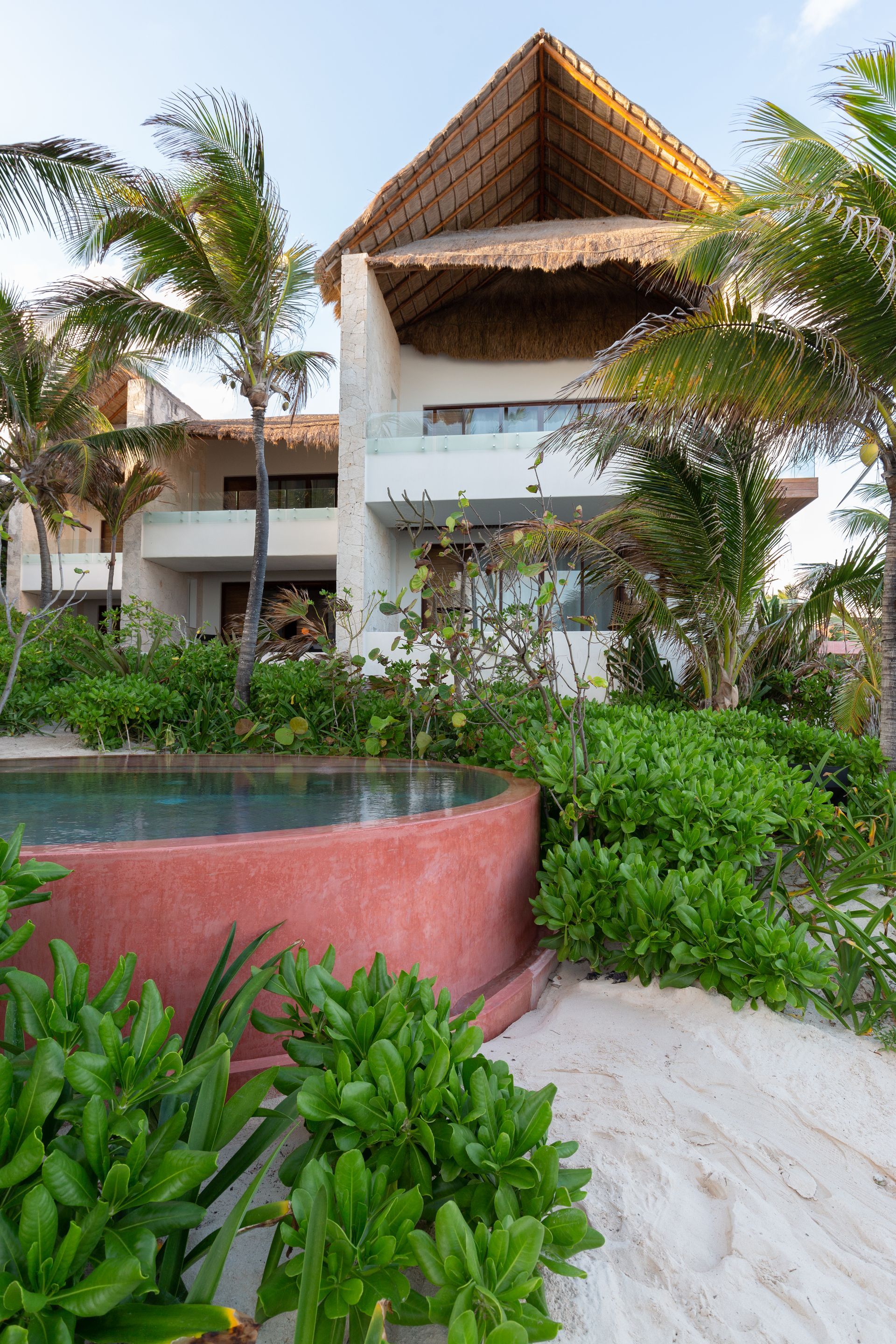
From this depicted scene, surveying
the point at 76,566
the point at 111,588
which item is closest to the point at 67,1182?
the point at 111,588

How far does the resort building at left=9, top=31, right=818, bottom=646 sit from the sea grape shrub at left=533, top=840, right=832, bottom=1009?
6.92 meters

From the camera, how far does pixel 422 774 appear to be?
3.99 m

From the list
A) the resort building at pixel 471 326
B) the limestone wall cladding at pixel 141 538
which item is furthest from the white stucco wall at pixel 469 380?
the limestone wall cladding at pixel 141 538

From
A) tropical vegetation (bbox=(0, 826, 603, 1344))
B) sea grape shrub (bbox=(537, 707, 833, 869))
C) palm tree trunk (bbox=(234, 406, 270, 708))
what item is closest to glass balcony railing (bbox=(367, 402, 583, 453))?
Result: palm tree trunk (bbox=(234, 406, 270, 708))

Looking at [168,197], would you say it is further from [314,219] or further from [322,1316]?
[322,1316]

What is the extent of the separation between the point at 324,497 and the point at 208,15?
24.7 ft

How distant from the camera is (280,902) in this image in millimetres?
1922

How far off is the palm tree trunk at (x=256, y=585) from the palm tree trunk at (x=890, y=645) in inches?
214

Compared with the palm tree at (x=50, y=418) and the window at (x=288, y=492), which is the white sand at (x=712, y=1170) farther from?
the window at (x=288, y=492)

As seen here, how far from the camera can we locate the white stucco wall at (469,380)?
12453 millimetres

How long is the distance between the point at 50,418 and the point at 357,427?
4442 millimetres

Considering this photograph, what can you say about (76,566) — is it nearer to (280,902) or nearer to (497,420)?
(497,420)

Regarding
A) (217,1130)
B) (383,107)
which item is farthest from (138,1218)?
(383,107)

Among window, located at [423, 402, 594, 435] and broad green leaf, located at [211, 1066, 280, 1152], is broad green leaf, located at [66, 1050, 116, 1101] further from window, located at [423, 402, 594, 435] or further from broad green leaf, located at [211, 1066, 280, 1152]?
window, located at [423, 402, 594, 435]
